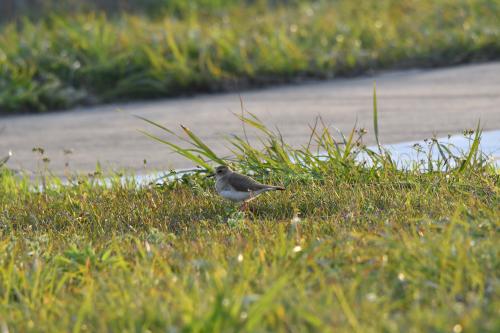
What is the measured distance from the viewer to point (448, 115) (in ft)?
36.4

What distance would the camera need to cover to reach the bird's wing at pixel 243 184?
23.3ft

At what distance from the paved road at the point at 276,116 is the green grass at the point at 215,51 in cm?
32

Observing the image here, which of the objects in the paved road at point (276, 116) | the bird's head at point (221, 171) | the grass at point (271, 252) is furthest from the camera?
the paved road at point (276, 116)

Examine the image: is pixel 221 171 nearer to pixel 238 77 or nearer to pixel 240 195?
pixel 240 195

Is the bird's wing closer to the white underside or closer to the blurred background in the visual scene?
the white underside

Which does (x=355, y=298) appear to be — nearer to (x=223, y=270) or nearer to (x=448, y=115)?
(x=223, y=270)

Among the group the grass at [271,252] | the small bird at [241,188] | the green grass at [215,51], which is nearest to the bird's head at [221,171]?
the small bird at [241,188]

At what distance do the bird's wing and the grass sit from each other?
0.58ft

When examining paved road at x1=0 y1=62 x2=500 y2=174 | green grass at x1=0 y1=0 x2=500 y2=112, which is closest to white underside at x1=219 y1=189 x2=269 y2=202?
paved road at x1=0 y1=62 x2=500 y2=174

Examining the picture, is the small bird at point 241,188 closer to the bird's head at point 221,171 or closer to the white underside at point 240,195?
the white underside at point 240,195

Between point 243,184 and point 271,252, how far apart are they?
1610 mm

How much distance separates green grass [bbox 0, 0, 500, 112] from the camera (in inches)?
528

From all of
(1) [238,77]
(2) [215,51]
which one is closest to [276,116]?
(1) [238,77]

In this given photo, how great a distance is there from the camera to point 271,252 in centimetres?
554
